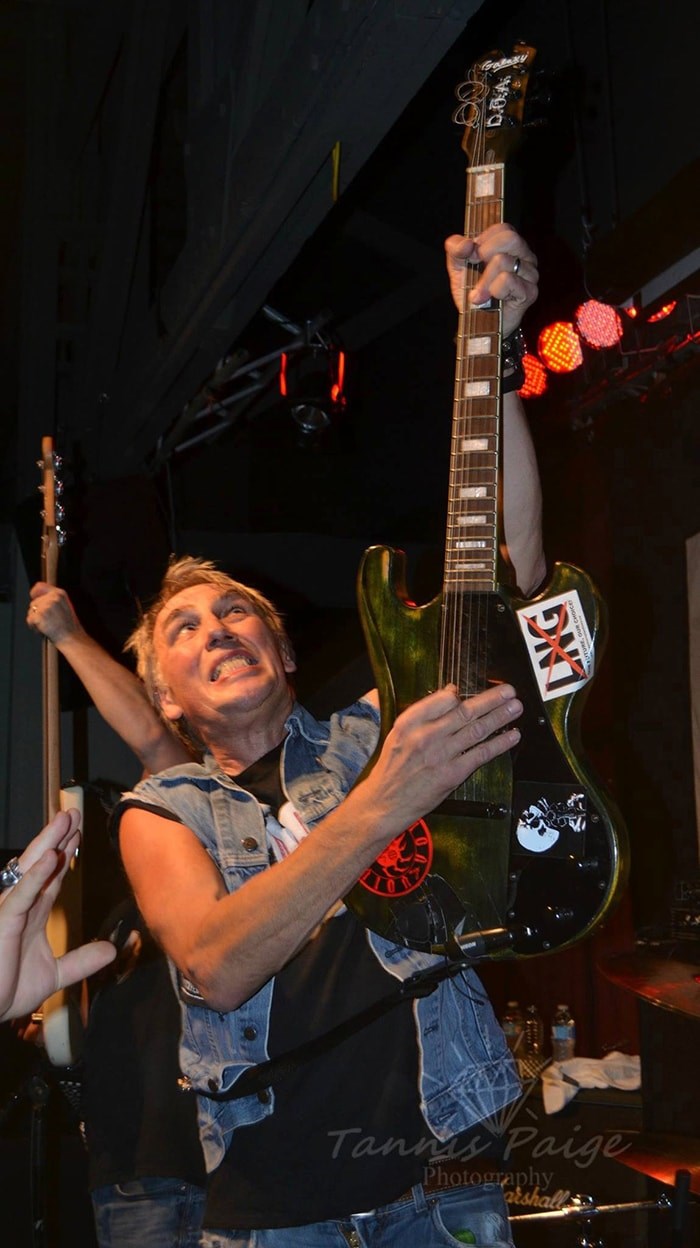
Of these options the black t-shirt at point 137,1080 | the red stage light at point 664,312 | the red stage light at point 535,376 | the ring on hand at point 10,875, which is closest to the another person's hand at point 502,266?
the ring on hand at point 10,875

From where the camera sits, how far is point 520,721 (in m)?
1.84

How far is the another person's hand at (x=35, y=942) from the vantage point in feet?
5.61

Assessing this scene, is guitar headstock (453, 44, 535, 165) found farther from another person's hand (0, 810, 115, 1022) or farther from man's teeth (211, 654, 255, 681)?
another person's hand (0, 810, 115, 1022)

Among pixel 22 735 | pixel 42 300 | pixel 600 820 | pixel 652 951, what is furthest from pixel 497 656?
pixel 22 735

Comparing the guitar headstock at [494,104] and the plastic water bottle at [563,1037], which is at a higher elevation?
the guitar headstock at [494,104]

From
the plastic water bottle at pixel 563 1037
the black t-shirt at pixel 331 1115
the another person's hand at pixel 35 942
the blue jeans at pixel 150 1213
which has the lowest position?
the plastic water bottle at pixel 563 1037

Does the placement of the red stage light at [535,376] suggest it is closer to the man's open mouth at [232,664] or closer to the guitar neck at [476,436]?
the man's open mouth at [232,664]

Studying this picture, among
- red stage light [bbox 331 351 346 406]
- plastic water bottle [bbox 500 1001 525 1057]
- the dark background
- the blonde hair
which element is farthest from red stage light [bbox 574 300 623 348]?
plastic water bottle [bbox 500 1001 525 1057]

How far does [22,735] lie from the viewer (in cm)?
740

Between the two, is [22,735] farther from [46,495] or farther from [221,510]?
[46,495]

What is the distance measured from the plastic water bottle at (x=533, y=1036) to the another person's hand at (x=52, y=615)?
114 inches

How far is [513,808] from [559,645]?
0.88 ft

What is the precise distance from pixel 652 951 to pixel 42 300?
15.6ft

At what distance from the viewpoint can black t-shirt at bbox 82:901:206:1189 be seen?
244 cm
